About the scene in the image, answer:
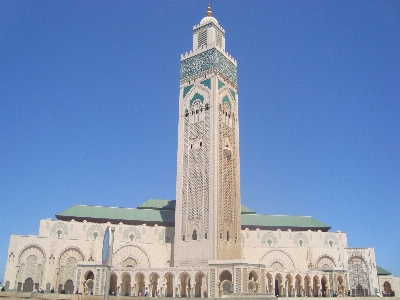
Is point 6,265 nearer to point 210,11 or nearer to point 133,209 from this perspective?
point 133,209

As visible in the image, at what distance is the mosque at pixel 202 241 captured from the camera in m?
29.1

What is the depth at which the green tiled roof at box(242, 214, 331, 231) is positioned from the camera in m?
38.5

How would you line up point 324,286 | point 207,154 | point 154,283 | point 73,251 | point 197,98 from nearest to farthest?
point 154,283 → point 324,286 → point 207,154 → point 73,251 → point 197,98

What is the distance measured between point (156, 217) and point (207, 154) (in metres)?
9.53

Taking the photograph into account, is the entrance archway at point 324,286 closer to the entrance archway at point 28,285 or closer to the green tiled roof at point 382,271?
the green tiled roof at point 382,271

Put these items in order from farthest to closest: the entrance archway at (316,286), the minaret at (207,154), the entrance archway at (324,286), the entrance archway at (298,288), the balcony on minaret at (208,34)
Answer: the balcony on minaret at (208,34) → the entrance archway at (316,286) → the entrance archway at (324,286) → the entrance archway at (298,288) → the minaret at (207,154)

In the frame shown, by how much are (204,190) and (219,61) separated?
39.0ft

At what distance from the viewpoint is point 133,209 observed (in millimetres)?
38938

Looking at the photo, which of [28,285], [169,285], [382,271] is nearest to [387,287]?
[382,271]

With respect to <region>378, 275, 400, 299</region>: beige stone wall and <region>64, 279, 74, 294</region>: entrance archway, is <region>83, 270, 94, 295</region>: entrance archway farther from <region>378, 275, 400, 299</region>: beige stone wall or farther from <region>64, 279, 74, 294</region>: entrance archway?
<region>378, 275, 400, 299</region>: beige stone wall

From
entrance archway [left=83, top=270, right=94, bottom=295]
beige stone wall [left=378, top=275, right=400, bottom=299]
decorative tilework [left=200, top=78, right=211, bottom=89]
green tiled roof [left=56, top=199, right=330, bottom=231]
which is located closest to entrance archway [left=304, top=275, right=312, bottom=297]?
green tiled roof [left=56, top=199, right=330, bottom=231]

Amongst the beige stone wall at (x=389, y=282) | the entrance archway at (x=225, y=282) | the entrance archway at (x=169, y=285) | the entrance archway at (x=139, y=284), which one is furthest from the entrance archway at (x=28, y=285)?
the beige stone wall at (x=389, y=282)

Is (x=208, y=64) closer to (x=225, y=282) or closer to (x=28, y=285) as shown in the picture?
(x=225, y=282)

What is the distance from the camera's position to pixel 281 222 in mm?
39750
